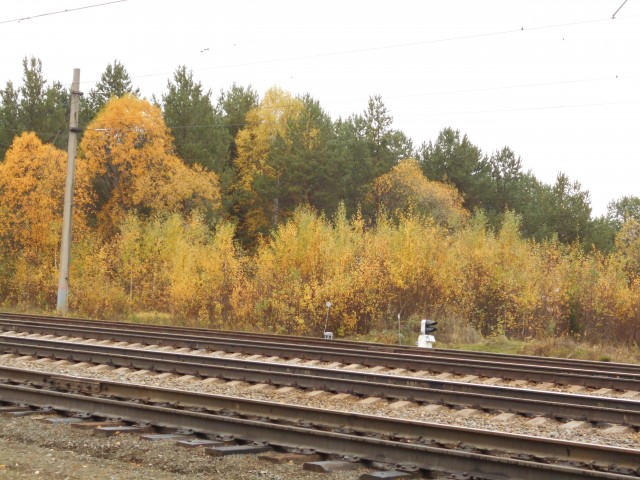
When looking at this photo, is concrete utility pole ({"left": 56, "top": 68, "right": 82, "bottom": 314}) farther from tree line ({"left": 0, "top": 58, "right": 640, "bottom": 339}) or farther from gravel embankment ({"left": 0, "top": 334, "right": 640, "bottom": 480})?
gravel embankment ({"left": 0, "top": 334, "right": 640, "bottom": 480})

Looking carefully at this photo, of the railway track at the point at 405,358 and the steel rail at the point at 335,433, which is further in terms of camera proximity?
the railway track at the point at 405,358

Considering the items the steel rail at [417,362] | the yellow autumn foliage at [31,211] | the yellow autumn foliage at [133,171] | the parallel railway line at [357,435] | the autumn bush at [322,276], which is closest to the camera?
the parallel railway line at [357,435]

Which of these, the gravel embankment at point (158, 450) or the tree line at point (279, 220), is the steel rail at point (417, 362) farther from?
the tree line at point (279, 220)

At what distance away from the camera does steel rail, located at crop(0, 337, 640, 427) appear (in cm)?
1152

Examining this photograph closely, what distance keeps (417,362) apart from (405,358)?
2.66 feet

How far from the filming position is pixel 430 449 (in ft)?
27.7

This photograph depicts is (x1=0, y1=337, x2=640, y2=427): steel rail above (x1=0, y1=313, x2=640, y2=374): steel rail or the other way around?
the other way around

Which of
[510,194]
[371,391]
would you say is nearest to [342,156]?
[510,194]

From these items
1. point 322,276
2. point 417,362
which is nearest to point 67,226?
point 322,276

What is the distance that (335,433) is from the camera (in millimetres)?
9305

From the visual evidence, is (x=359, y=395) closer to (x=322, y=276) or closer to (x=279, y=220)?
(x=322, y=276)

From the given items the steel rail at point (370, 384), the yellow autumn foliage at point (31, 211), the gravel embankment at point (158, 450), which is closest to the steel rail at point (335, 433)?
the gravel embankment at point (158, 450)

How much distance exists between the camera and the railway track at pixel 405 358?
15.3m

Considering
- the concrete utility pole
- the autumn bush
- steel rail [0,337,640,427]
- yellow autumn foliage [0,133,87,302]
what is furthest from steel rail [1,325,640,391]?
yellow autumn foliage [0,133,87,302]
